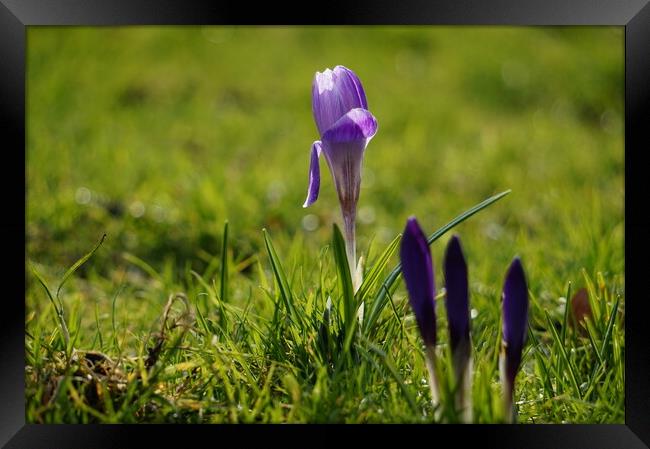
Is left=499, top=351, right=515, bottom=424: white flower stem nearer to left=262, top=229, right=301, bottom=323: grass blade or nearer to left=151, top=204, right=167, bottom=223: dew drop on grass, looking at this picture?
left=262, top=229, right=301, bottom=323: grass blade

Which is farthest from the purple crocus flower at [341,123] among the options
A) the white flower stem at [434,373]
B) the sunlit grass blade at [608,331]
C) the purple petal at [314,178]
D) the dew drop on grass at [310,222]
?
the dew drop on grass at [310,222]

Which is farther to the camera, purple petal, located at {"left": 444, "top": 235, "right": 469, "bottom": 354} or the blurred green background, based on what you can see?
the blurred green background

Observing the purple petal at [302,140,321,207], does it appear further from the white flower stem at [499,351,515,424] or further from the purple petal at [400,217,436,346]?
the white flower stem at [499,351,515,424]

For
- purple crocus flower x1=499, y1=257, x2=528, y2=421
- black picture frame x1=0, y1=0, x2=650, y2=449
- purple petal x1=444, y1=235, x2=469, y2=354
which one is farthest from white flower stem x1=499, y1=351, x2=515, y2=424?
black picture frame x1=0, y1=0, x2=650, y2=449

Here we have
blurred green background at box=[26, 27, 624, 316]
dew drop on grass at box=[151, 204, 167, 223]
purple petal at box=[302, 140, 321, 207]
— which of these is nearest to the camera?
purple petal at box=[302, 140, 321, 207]

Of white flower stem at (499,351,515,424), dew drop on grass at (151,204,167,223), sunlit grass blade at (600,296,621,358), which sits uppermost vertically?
dew drop on grass at (151,204,167,223)

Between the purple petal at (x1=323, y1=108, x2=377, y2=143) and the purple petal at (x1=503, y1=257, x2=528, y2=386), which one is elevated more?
the purple petal at (x1=323, y1=108, x2=377, y2=143)

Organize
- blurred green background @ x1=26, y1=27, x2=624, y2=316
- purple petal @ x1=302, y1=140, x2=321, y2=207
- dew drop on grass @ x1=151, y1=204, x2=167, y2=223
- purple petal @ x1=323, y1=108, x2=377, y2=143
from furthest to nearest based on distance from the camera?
dew drop on grass @ x1=151, y1=204, x2=167, y2=223 < blurred green background @ x1=26, y1=27, x2=624, y2=316 < purple petal @ x1=302, y1=140, x2=321, y2=207 < purple petal @ x1=323, y1=108, x2=377, y2=143

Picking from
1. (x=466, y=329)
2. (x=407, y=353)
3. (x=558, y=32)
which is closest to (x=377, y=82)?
(x=558, y=32)
